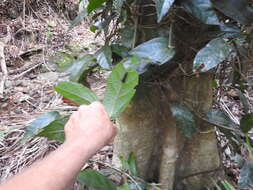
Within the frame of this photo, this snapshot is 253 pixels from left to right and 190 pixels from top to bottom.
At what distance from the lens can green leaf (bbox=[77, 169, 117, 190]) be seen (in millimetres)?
778

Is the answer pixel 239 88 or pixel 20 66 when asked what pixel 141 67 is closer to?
pixel 239 88

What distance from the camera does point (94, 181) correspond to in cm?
78

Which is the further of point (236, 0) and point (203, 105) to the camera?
point (203, 105)

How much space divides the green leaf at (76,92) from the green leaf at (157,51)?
14 cm

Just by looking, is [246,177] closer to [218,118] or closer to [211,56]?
[218,118]

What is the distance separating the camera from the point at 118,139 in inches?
37.5

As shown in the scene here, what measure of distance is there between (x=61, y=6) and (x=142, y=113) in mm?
2560

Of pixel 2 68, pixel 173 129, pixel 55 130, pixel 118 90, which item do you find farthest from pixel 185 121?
pixel 2 68

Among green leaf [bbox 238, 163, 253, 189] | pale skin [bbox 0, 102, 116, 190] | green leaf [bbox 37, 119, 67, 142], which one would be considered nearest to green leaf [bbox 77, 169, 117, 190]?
green leaf [bbox 37, 119, 67, 142]

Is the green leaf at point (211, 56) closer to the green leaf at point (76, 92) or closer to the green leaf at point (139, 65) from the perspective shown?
the green leaf at point (139, 65)

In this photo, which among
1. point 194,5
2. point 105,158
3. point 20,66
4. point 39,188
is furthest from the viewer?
point 20,66

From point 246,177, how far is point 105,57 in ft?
1.57

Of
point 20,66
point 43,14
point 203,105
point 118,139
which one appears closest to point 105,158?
point 118,139

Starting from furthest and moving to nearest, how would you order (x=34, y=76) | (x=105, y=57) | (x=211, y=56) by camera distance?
(x=34, y=76), (x=105, y=57), (x=211, y=56)
